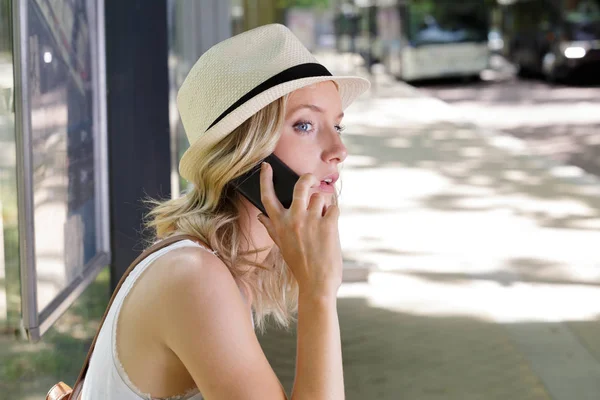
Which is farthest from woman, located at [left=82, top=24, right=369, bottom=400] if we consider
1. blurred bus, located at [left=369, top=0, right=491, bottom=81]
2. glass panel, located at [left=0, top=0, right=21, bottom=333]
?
blurred bus, located at [left=369, top=0, right=491, bottom=81]

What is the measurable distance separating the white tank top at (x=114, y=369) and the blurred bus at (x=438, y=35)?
27568 mm

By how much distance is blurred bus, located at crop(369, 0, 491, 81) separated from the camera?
29078mm

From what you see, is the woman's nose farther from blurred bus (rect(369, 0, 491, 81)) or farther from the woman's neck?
blurred bus (rect(369, 0, 491, 81))

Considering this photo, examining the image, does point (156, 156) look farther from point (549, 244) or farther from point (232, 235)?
point (549, 244)

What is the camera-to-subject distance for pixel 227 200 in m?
2.23

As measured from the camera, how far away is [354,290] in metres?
6.48

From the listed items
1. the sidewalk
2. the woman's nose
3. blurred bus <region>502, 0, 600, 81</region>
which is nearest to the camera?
the woman's nose

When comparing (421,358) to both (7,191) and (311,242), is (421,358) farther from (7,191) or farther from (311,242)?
(311,242)

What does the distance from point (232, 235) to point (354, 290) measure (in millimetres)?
4349

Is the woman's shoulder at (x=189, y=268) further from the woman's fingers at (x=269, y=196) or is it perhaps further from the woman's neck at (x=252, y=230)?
the woman's neck at (x=252, y=230)

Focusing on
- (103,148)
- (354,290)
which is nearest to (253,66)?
(103,148)

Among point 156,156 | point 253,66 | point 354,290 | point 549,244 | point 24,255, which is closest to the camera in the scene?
point 253,66

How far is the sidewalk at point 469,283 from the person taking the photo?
15.9 ft

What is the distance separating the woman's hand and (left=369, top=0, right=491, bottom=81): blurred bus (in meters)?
27.6
